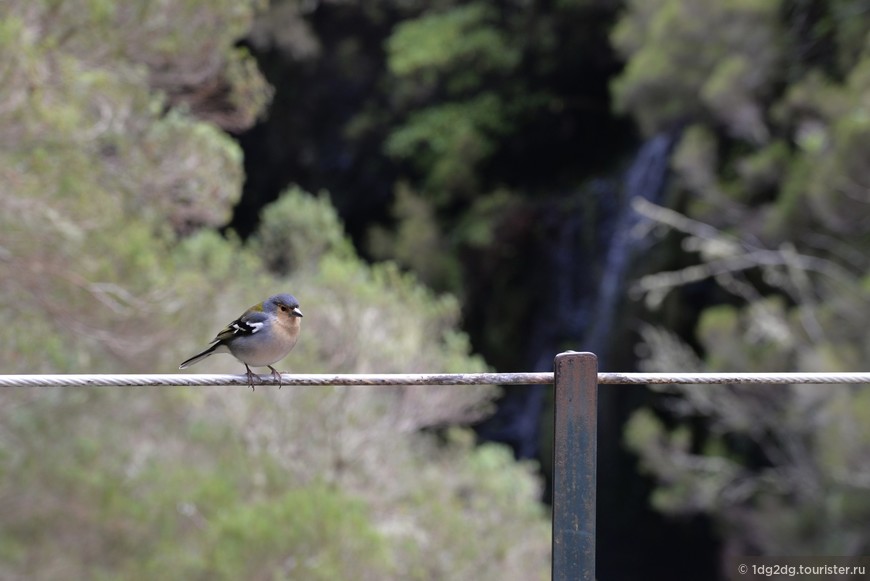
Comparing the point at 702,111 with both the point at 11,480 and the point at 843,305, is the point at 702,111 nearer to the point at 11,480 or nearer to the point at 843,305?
the point at 843,305

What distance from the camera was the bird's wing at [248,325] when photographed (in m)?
3.66

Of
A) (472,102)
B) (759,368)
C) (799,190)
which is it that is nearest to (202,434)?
(759,368)

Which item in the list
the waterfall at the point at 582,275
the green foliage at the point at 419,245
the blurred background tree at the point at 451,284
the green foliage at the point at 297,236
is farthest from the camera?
the green foliage at the point at 419,245

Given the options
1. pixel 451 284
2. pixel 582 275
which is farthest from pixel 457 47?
pixel 582 275

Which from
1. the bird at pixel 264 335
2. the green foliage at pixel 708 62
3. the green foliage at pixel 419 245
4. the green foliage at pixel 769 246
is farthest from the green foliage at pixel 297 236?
the bird at pixel 264 335

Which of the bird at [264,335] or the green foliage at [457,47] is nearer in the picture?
the bird at [264,335]

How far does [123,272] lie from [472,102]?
9307 mm

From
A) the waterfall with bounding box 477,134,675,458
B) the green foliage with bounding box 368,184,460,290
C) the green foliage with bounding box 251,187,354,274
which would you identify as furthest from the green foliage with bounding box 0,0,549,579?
the green foliage with bounding box 368,184,460,290

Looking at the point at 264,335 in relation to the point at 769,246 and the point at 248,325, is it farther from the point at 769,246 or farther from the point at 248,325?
the point at 769,246

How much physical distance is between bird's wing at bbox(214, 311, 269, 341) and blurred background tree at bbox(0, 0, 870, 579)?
116 inches

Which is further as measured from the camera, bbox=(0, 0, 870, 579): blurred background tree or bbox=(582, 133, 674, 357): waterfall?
bbox=(582, 133, 674, 357): waterfall

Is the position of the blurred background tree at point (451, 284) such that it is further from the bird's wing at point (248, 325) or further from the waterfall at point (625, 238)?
the bird's wing at point (248, 325)

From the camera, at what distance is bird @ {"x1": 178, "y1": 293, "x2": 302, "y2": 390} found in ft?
11.8

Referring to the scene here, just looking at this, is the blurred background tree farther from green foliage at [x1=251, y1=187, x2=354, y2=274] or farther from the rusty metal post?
the rusty metal post
